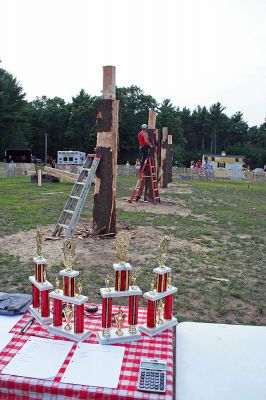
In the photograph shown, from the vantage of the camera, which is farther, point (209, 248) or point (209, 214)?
point (209, 214)

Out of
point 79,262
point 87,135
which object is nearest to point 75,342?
point 79,262

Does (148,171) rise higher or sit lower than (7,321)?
higher

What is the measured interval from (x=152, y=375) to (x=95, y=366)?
0.36m

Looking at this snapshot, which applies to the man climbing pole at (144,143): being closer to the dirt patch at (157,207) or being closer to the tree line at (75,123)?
the dirt patch at (157,207)

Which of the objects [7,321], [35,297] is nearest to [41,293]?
[35,297]

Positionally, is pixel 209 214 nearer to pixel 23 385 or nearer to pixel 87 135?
pixel 23 385

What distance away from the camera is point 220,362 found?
2637 millimetres

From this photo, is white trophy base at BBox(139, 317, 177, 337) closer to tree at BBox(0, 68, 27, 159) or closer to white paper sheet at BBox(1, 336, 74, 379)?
white paper sheet at BBox(1, 336, 74, 379)

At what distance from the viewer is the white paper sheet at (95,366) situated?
232 cm

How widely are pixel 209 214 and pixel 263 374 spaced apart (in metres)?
9.80

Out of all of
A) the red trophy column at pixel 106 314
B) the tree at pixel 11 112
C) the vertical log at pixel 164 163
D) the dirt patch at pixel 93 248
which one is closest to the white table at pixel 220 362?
the red trophy column at pixel 106 314

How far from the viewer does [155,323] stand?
9.48 ft

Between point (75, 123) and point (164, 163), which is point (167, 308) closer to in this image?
point (164, 163)

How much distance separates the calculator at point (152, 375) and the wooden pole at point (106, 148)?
5426mm
